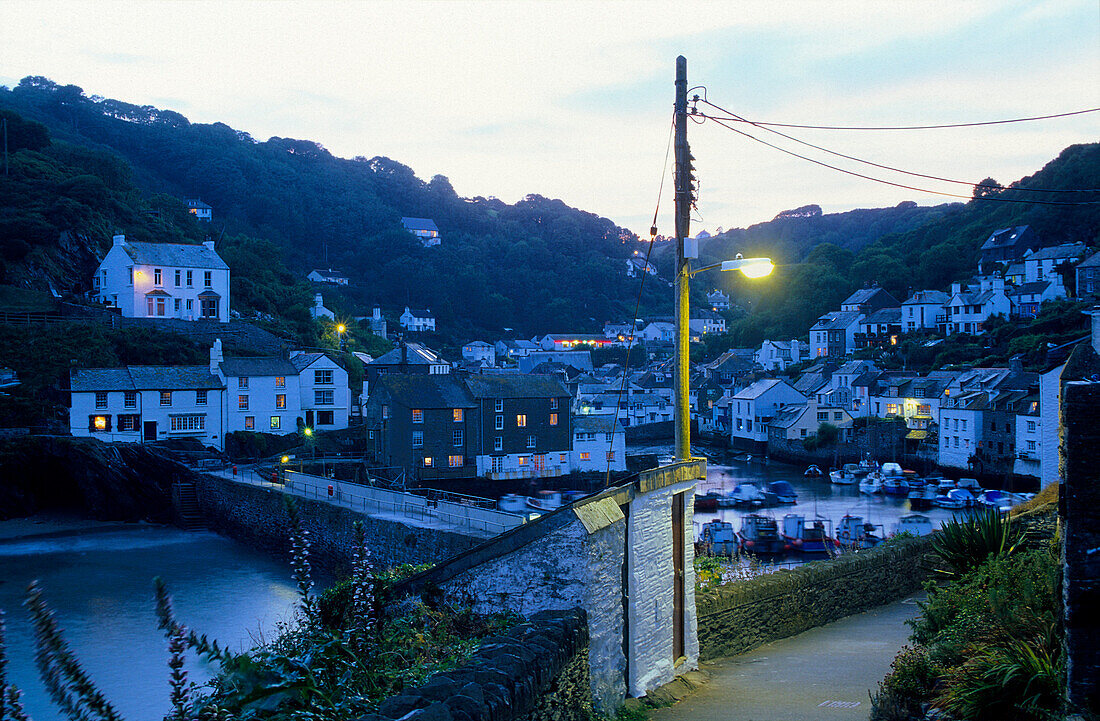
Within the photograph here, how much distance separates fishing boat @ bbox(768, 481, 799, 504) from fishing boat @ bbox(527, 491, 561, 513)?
13836 millimetres

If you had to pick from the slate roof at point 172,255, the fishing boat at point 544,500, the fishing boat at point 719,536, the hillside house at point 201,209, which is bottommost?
the fishing boat at point 719,536

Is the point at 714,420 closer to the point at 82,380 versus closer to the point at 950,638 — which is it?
the point at 82,380

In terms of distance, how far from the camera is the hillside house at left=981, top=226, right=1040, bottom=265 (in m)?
93.5

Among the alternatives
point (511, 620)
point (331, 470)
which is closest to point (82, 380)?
point (331, 470)

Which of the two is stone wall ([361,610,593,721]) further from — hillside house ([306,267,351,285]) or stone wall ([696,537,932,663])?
hillside house ([306,267,351,285])

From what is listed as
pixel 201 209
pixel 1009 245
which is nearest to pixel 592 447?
pixel 1009 245

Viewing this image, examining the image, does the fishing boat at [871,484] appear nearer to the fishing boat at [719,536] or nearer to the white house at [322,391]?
the fishing boat at [719,536]

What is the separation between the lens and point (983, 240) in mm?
104312

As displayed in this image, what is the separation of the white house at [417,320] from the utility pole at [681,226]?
10004 cm

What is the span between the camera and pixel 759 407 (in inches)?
2872

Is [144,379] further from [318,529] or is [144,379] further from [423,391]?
[318,529]

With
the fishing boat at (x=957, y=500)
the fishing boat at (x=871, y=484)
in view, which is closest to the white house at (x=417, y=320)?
the fishing boat at (x=871, y=484)

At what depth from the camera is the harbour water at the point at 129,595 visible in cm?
1859

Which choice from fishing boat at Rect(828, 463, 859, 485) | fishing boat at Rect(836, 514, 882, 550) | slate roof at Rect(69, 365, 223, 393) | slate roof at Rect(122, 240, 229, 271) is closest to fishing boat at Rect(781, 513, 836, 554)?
fishing boat at Rect(836, 514, 882, 550)
